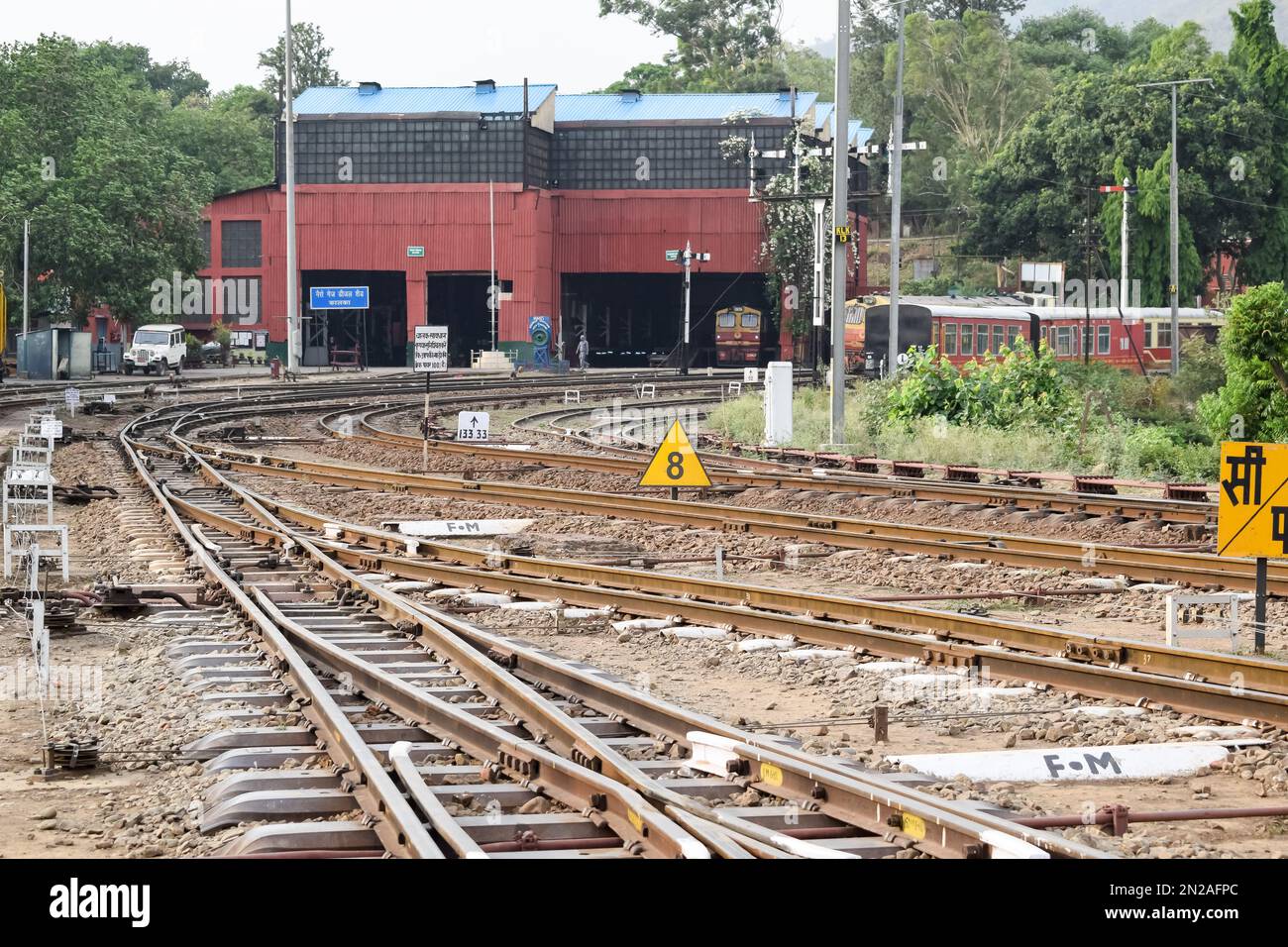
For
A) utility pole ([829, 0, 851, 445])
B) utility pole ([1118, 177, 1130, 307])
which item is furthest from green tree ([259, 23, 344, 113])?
utility pole ([829, 0, 851, 445])

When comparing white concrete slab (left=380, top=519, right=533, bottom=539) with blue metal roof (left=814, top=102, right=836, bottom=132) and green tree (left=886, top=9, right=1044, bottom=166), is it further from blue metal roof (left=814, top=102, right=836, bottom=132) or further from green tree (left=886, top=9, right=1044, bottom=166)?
green tree (left=886, top=9, right=1044, bottom=166)

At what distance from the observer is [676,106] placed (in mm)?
77375

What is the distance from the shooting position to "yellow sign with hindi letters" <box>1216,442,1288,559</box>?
37.8ft

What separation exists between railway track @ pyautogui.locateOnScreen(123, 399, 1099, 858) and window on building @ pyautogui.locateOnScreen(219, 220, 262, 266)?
6816 centimetres

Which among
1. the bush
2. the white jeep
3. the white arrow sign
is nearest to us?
the white arrow sign

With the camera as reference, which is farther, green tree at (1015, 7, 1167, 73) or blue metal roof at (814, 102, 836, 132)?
green tree at (1015, 7, 1167, 73)

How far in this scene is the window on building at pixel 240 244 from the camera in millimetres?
78125

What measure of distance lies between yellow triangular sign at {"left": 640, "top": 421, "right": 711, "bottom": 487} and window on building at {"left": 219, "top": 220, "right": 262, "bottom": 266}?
199ft

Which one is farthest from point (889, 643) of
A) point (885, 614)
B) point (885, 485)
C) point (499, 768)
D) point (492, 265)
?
point (492, 265)

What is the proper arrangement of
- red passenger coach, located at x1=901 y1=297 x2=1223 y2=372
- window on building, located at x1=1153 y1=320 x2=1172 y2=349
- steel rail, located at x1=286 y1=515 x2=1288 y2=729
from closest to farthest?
1. steel rail, located at x1=286 y1=515 x2=1288 y2=729
2. red passenger coach, located at x1=901 y1=297 x2=1223 y2=372
3. window on building, located at x1=1153 y1=320 x2=1172 y2=349

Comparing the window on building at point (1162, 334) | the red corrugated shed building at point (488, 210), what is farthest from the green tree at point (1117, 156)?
the window on building at point (1162, 334)

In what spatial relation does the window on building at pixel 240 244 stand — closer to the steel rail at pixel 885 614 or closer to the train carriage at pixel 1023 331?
the train carriage at pixel 1023 331

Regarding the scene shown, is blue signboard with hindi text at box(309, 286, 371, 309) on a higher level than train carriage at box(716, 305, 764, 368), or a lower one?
higher

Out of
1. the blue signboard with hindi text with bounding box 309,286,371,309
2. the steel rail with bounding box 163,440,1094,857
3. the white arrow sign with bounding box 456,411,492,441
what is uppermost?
the blue signboard with hindi text with bounding box 309,286,371,309
